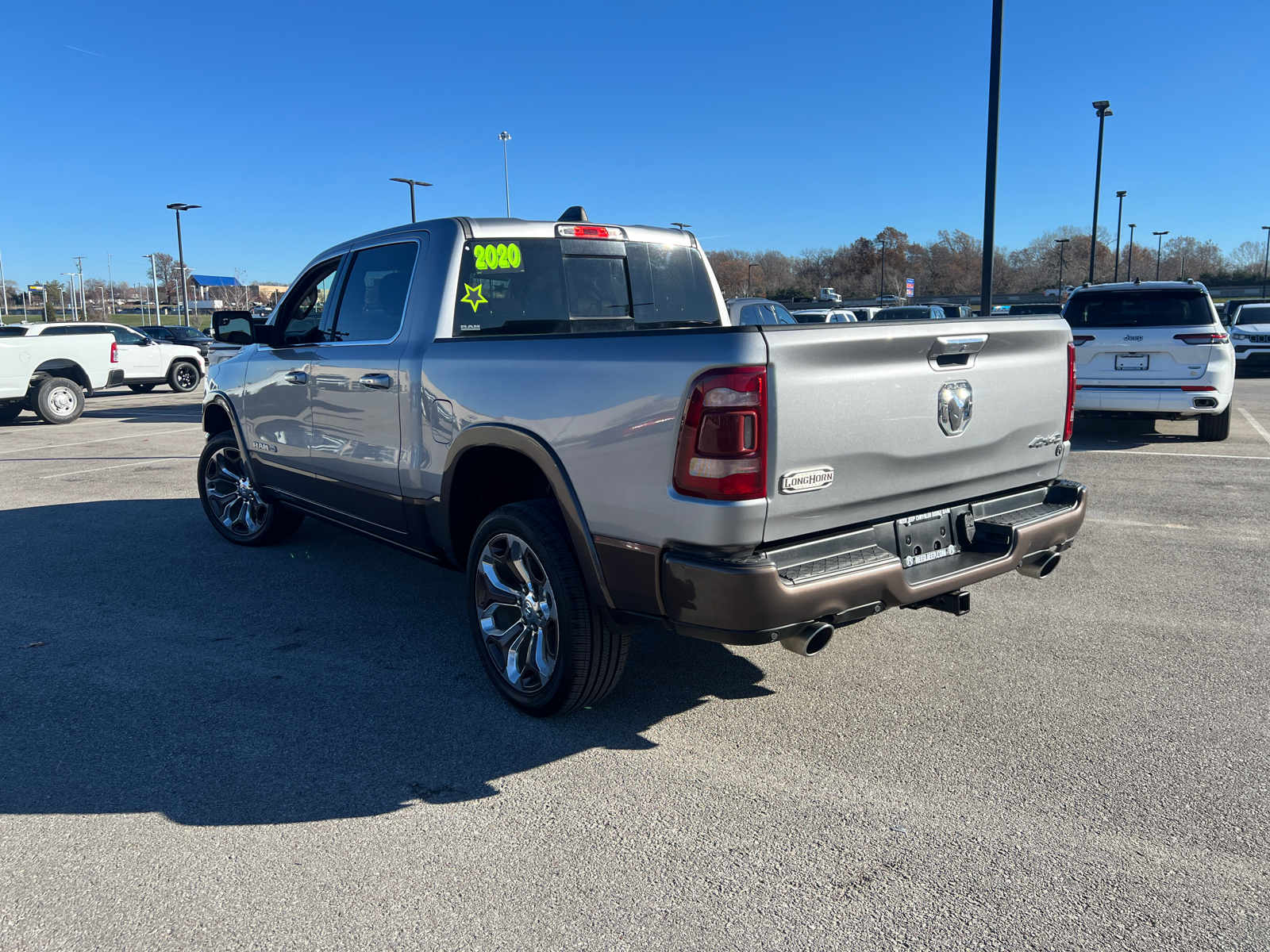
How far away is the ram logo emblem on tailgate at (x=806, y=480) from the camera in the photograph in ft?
9.74

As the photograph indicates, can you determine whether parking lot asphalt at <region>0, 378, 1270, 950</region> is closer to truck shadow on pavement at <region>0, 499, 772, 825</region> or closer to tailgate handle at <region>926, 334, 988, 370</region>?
truck shadow on pavement at <region>0, 499, 772, 825</region>

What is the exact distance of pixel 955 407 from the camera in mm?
3467

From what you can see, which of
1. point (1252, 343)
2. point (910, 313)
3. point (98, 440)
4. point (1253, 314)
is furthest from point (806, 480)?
point (1253, 314)

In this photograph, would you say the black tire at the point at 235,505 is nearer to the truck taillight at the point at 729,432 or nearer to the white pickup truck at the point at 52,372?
the truck taillight at the point at 729,432

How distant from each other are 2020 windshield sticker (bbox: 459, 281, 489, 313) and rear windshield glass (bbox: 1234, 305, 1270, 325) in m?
24.3

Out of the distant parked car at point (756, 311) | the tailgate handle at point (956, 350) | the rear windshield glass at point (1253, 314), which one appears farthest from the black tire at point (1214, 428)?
the rear windshield glass at point (1253, 314)

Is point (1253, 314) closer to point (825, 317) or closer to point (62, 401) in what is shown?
point (825, 317)

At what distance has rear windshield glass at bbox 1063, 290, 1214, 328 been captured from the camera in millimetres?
10381

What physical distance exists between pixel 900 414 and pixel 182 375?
23.4 metres

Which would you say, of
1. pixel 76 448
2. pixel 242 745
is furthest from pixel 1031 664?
pixel 76 448

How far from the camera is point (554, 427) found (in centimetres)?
347

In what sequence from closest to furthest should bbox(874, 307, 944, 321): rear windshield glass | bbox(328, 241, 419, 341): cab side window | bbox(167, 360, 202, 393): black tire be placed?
bbox(328, 241, 419, 341): cab side window < bbox(167, 360, 202, 393): black tire < bbox(874, 307, 944, 321): rear windshield glass

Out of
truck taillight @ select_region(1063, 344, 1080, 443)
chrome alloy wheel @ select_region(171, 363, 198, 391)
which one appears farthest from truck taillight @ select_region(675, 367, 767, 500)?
chrome alloy wheel @ select_region(171, 363, 198, 391)

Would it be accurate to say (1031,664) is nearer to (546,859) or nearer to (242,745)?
(546,859)
